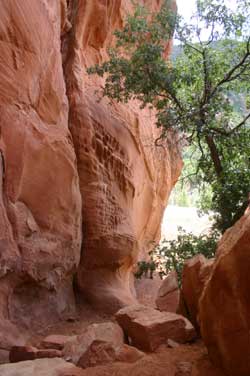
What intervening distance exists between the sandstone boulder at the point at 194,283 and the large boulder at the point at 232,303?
1527mm

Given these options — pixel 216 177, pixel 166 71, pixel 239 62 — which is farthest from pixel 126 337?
pixel 239 62

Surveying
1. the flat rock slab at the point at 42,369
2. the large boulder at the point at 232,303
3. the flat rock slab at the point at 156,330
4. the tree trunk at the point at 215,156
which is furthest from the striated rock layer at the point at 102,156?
the large boulder at the point at 232,303

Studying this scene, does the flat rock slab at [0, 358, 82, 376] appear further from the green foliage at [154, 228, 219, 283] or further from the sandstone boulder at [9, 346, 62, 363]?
the green foliage at [154, 228, 219, 283]

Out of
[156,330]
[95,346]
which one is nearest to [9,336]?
[95,346]

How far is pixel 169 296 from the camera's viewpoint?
723 centimetres

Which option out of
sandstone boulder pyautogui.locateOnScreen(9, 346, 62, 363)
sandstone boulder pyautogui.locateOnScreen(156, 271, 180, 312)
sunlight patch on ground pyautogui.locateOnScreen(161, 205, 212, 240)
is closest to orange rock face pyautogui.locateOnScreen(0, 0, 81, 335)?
sandstone boulder pyautogui.locateOnScreen(9, 346, 62, 363)

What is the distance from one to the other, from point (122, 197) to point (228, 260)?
665 cm

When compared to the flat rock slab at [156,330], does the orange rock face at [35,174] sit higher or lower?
higher

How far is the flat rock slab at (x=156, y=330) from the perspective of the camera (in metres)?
4.81

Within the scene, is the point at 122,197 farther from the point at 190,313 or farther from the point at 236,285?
the point at 236,285

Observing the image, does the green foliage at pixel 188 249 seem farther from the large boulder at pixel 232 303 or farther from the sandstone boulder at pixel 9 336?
the large boulder at pixel 232 303

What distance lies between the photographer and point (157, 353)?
4.55m

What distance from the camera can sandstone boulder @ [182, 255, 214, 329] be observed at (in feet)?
17.1

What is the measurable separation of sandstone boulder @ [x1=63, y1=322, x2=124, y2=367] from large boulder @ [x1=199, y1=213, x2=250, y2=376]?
1.20 m
